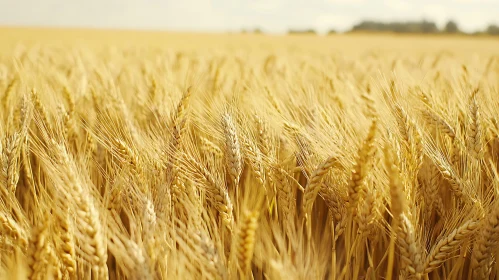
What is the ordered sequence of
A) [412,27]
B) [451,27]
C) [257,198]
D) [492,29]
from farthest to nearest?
1. [412,27]
2. [451,27]
3. [492,29]
4. [257,198]

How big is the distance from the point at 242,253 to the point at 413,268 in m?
0.41

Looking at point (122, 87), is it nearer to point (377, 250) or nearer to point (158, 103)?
point (158, 103)

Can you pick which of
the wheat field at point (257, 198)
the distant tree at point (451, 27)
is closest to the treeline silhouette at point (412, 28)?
the distant tree at point (451, 27)

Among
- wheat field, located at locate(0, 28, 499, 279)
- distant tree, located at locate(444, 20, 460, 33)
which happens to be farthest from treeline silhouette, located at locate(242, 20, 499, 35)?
wheat field, located at locate(0, 28, 499, 279)

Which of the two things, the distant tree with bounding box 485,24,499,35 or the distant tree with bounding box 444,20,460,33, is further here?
the distant tree with bounding box 444,20,460,33

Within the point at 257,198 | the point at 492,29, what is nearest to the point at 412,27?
the point at 492,29

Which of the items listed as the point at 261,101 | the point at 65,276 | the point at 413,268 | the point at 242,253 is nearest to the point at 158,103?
the point at 261,101

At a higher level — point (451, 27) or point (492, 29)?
point (451, 27)

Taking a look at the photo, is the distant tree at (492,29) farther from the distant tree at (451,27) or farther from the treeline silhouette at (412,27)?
the distant tree at (451,27)

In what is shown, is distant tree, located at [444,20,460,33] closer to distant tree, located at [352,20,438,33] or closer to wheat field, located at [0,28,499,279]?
distant tree, located at [352,20,438,33]

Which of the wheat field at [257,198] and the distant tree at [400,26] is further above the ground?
the distant tree at [400,26]

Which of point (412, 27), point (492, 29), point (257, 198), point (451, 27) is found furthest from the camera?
point (412, 27)

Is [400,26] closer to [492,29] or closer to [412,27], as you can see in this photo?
[412,27]

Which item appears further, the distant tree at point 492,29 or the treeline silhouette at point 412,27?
the treeline silhouette at point 412,27
